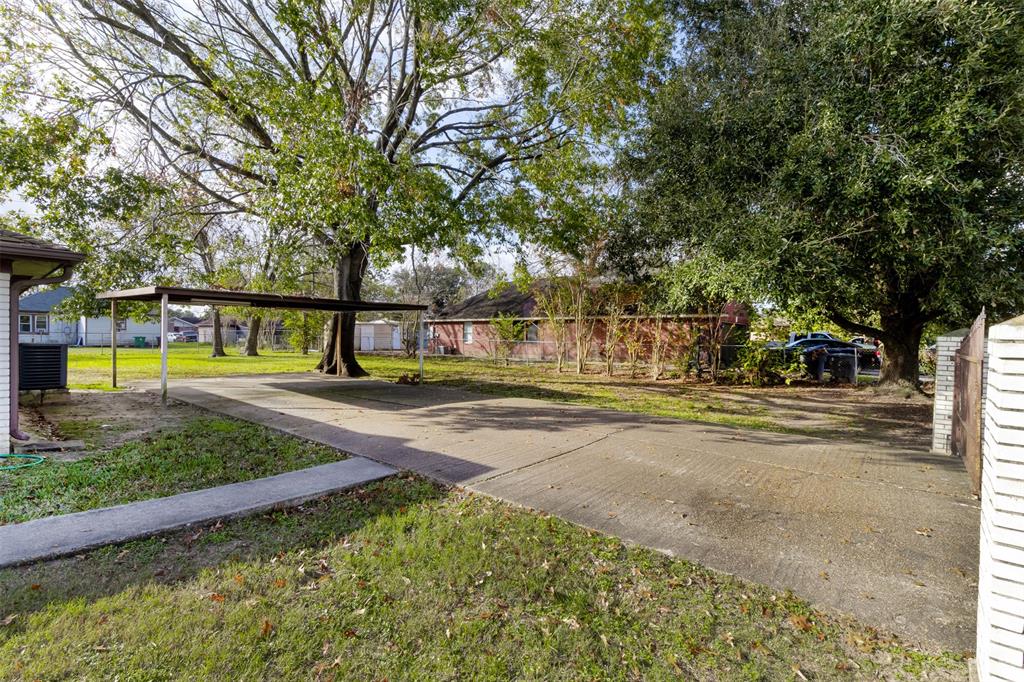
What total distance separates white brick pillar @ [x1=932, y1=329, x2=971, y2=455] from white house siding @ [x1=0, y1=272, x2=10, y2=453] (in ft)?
35.3

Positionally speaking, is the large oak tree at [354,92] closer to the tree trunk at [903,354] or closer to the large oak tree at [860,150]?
the large oak tree at [860,150]

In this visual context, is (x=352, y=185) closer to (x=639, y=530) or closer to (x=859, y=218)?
(x=639, y=530)

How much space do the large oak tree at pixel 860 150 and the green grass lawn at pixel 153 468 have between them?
294 inches

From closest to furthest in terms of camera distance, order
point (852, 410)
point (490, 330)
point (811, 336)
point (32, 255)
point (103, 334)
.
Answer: point (32, 255) < point (852, 410) < point (811, 336) < point (490, 330) < point (103, 334)

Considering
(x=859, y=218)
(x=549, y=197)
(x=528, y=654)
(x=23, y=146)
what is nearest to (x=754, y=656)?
(x=528, y=654)

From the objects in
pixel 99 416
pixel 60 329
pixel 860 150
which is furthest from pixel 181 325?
pixel 860 150

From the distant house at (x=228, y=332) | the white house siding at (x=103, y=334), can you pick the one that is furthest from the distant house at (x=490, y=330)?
the white house siding at (x=103, y=334)

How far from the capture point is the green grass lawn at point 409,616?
224 centimetres

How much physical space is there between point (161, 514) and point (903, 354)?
15.0m

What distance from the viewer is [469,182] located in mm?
13148

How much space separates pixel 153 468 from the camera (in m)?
4.96

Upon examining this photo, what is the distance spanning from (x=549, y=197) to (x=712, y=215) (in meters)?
4.06

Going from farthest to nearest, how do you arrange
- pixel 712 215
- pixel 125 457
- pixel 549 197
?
1. pixel 549 197
2. pixel 712 215
3. pixel 125 457

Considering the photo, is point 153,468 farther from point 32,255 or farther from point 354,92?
point 354,92
